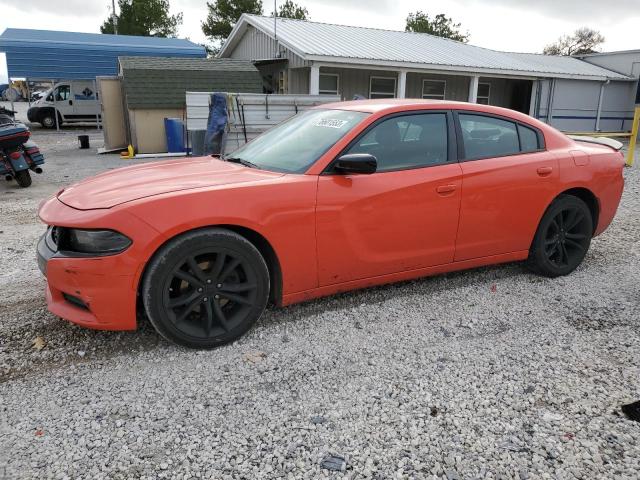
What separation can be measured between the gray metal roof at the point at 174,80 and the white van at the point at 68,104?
27.5 ft

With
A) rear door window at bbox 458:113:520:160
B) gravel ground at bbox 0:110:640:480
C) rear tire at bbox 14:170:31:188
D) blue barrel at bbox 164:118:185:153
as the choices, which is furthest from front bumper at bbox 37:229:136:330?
blue barrel at bbox 164:118:185:153

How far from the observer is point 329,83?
60.9 feet

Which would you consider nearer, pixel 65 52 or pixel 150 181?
pixel 150 181

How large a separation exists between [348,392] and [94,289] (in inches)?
60.7

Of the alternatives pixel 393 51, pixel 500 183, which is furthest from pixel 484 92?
pixel 500 183

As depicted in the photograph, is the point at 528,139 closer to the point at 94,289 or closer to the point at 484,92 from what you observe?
the point at 94,289

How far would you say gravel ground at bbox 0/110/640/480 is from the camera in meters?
2.28

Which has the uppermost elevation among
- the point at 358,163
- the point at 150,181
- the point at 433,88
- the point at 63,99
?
the point at 433,88

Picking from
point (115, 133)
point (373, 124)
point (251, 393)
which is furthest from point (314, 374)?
point (115, 133)

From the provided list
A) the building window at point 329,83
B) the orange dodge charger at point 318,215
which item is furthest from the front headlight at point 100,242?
the building window at point 329,83

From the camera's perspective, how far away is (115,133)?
1582cm

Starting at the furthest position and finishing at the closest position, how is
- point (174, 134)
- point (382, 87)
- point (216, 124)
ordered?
point (382, 87)
point (174, 134)
point (216, 124)

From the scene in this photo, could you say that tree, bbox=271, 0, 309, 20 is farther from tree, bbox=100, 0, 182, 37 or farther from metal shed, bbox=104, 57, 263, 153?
metal shed, bbox=104, 57, 263, 153

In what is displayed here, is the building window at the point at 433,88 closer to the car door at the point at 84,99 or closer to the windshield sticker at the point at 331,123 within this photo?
the car door at the point at 84,99
